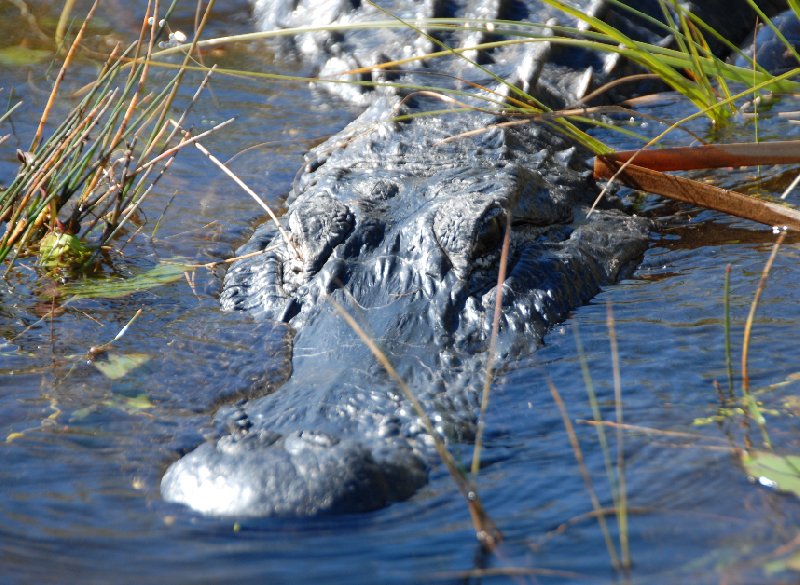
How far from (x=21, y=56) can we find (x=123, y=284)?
129 inches

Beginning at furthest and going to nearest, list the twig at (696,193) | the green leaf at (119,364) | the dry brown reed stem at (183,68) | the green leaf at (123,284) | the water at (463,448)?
the twig at (696,193), the green leaf at (123,284), the dry brown reed stem at (183,68), the green leaf at (119,364), the water at (463,448)

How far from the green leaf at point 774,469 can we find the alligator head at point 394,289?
756mm

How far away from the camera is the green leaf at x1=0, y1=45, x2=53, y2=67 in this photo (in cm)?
641

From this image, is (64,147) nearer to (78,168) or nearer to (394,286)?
(78,168)

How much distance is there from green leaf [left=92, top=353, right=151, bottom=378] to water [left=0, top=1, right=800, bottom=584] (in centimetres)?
4

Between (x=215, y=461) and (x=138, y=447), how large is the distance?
43 cm

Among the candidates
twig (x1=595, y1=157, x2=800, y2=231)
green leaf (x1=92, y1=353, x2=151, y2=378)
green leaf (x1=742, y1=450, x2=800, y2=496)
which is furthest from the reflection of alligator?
green leaf (x1=742, y1=450, x2=800, y2=496)

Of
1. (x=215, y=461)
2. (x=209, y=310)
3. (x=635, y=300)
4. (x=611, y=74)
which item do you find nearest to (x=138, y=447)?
(x=215, y=461)

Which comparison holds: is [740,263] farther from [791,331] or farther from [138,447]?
[138,447]

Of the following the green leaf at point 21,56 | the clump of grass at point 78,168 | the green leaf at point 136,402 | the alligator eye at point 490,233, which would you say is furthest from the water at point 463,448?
the green leaf at point 21,56

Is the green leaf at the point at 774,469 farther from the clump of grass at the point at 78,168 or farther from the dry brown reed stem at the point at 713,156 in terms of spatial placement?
the clump of grass at the point at 78,168

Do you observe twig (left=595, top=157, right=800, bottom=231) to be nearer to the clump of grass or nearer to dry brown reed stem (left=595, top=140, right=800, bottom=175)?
dry brown reed stem (left=595, top=140, right=800, bottom=175)

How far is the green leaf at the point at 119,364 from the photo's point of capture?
10.7ft

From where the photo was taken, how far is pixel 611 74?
5.96 meters
